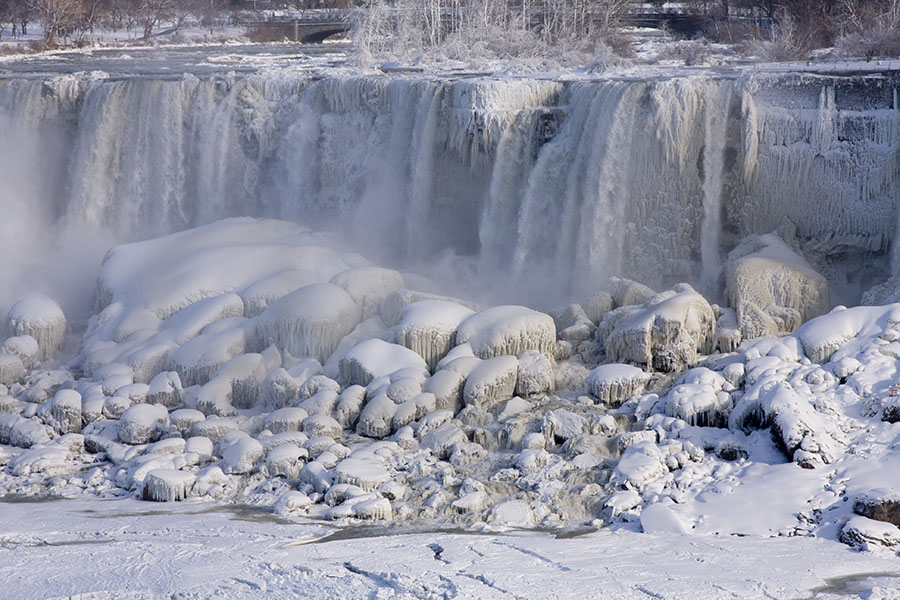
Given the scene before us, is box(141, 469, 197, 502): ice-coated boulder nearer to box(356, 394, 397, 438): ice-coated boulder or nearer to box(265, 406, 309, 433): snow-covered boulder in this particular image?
box(265, 406, 309, 433): snow-covered boulder

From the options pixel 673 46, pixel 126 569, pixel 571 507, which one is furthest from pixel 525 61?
pixel 126 569

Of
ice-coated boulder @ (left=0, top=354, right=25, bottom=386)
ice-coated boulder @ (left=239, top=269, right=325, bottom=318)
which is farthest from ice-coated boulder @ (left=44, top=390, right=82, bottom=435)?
ice-coated boulder @ (left=239, top=269, right=325, bottom=318)

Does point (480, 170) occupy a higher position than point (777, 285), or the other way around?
point (480, 170)

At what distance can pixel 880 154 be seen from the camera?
14102mm

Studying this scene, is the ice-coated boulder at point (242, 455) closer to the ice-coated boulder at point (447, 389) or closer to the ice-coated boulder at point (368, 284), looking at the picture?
the ice-coated boulder at point (447, 389)

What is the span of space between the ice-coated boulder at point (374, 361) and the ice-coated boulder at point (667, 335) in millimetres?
2192

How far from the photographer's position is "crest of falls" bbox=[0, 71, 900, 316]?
14.5 meters

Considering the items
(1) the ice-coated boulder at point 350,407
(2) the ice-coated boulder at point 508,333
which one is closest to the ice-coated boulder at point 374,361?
(1) the ice-coated boulder at point 350,407

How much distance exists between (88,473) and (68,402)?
5.46 feet

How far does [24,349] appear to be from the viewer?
47.3ft

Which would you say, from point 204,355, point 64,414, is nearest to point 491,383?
point 204,355

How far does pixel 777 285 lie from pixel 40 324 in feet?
30.0

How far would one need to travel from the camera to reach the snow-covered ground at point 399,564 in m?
7.55

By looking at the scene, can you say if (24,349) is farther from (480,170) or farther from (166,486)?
(480,170)
